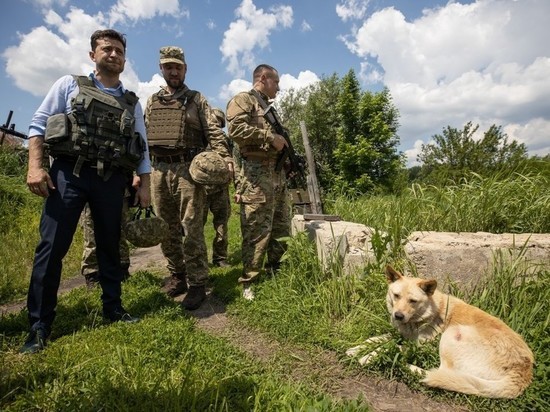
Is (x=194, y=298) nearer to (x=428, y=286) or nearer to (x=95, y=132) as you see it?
(x=95, y=132)

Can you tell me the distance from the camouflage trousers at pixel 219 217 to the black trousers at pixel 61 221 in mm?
2568

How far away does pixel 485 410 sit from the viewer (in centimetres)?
203

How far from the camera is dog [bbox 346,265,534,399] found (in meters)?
2.09

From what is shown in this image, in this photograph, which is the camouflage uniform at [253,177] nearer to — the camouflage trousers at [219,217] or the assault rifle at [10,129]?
the camouflage trousers at [219,217]

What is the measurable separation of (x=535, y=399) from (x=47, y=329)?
11.8ft

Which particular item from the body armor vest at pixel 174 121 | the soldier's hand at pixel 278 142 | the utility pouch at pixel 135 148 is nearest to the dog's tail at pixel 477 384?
the soldier's hand at pixel 278 142

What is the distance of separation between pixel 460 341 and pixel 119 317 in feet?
9.27

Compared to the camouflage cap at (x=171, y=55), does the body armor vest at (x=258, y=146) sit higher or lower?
lower

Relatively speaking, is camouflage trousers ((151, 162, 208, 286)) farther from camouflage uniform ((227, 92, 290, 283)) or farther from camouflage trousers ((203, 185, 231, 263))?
camouflage trousers ((203, 185, 231, 263))

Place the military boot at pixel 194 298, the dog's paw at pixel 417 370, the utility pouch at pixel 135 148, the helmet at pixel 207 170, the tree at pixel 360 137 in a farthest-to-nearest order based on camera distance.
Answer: the tree at pixel 360 137
the military boot at pixel 194 298
the helmet at pixel 207 170
the utility pouch at pixel 135 148
the dog's paw at pixel 417 370

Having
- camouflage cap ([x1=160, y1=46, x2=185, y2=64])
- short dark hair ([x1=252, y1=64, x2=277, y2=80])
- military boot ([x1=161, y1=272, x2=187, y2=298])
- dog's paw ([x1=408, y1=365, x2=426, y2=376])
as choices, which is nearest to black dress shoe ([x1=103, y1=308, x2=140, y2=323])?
military boot ([x1=161, y1=272, x2=187, y2=298])

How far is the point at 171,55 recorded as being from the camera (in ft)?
11.9

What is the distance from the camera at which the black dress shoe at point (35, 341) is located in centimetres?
242

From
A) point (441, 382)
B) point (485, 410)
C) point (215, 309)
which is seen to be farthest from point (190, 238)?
point (485, 410)
